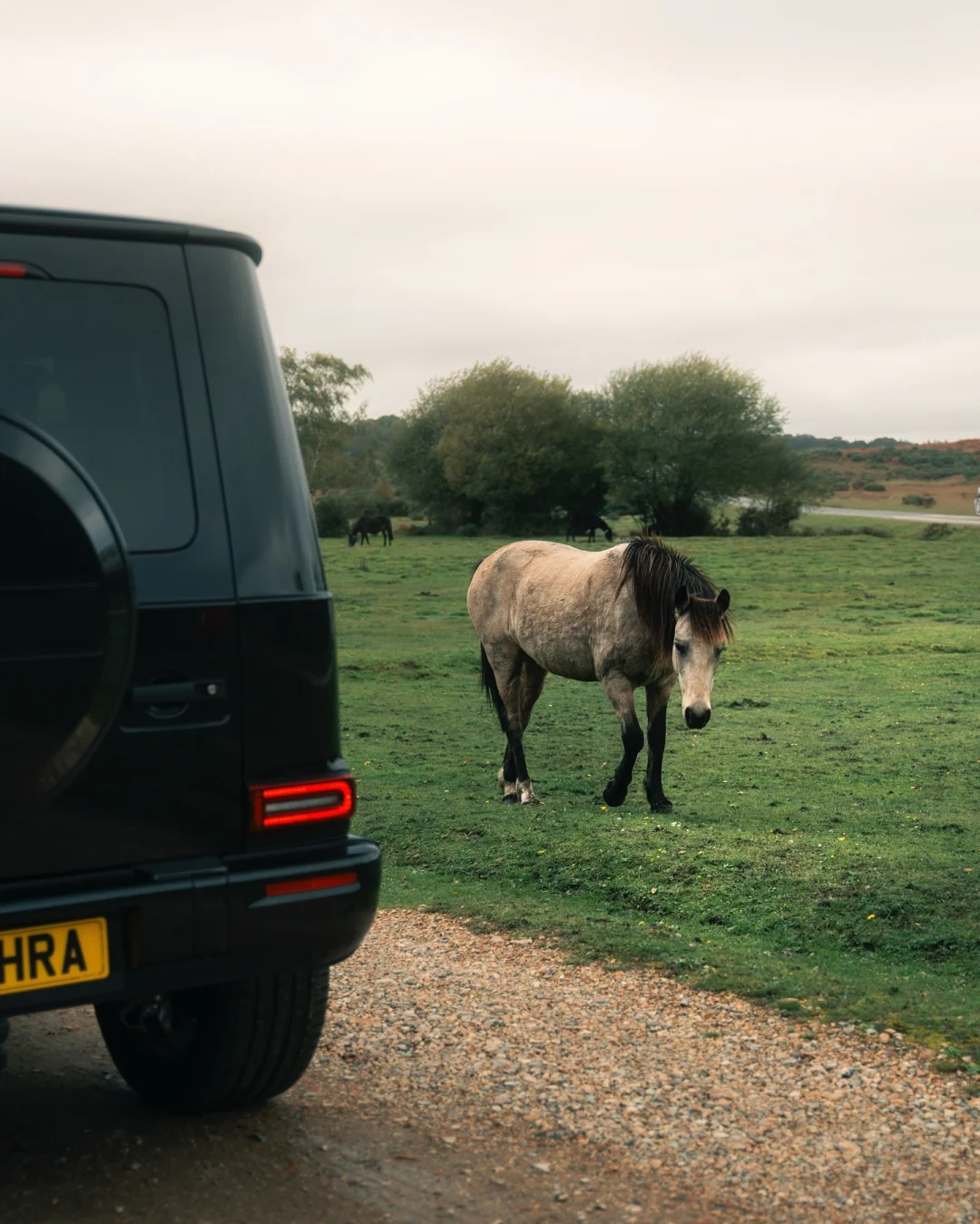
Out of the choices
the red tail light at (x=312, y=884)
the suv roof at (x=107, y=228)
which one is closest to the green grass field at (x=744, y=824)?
the red tail light at (x=312, y=884)

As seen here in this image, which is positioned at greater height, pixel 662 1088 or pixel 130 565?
pixel 130 565

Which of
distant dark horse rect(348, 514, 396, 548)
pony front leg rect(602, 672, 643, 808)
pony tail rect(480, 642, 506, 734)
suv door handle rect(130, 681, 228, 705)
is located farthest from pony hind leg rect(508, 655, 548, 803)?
distant dark horse rect(348, 514, 396, 548)

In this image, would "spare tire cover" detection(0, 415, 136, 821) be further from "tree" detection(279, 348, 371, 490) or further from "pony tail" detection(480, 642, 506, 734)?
"tree" detection(279, 348, 371, 490)

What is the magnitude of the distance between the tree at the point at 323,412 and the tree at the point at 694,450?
1171 inches

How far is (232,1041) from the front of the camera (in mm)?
4023

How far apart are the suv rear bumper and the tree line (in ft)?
187

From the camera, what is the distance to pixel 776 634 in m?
24.0

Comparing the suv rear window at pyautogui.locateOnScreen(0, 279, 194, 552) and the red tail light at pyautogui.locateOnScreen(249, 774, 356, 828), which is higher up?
the suv rear window at pyautogui.locateOnScreen(0, 279, 194, 552)

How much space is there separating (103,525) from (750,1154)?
8.75ft

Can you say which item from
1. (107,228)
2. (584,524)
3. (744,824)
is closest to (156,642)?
(107,228)

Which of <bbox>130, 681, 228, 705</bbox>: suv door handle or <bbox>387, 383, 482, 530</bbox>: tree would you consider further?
<bbox>387, 383, 482, 530</bbox>: tree

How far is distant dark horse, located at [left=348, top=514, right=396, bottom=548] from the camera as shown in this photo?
57.0 m

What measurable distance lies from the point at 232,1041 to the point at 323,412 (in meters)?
87.8

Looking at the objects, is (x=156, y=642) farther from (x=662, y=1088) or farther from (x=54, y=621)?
(x=662, y=1088)
